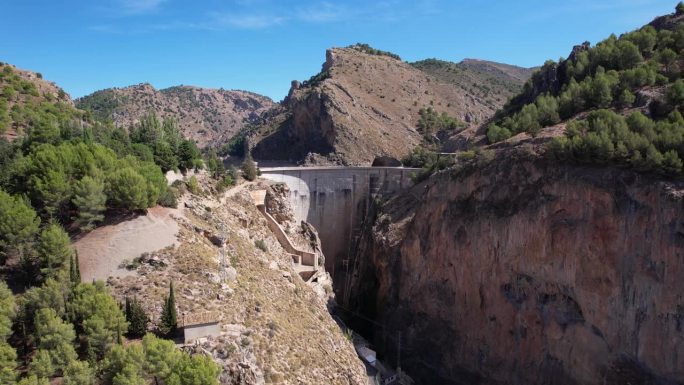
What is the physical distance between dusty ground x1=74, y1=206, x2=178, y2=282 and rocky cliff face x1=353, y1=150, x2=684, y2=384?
65.6 feet

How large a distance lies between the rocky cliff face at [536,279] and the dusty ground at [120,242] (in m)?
20.0

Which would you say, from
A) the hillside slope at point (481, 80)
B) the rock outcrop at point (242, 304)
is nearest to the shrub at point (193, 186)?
the rock outcrop at point (242, 304)

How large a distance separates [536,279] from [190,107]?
143423mm

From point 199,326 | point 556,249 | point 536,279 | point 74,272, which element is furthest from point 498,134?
point 74,272

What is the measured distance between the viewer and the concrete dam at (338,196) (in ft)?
166

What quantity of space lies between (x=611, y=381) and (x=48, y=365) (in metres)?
28.4

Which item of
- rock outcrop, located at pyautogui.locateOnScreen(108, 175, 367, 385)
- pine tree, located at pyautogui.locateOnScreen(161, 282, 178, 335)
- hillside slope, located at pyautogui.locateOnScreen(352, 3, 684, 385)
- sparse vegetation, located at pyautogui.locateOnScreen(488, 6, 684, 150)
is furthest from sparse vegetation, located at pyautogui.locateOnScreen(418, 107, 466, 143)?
pine tree, located at pyautogui.locateOnScreen(161, 282, 178, 335)

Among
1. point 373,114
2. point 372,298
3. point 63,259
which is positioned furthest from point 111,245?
point 373,114

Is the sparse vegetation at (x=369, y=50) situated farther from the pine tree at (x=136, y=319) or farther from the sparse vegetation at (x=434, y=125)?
the pine tree at (x=136, y=319)

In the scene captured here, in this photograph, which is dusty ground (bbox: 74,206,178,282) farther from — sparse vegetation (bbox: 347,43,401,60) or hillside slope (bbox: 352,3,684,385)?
sparse vegetation (bbox: 347,43,401,60)

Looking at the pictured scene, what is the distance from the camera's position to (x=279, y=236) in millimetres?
40406

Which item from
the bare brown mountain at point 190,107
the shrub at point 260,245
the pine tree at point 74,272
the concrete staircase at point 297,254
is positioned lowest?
the concrete staircase at point 297,254

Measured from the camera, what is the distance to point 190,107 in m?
156

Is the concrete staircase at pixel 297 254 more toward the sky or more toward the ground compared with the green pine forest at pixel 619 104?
more toward the ground
